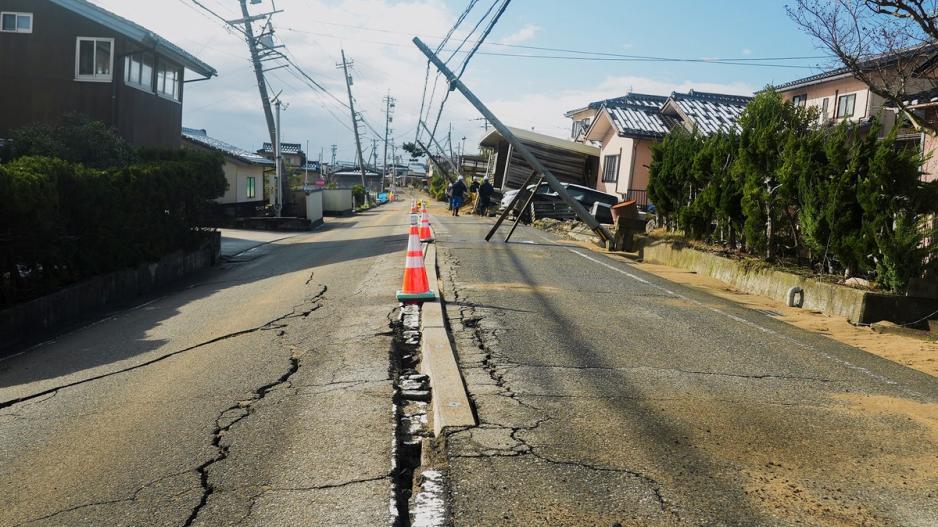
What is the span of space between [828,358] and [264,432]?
4.96 meters

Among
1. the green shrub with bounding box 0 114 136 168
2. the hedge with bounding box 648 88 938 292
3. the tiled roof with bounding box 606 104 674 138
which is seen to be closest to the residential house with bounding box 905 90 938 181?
the hedge with bounding box 648 88 938 292

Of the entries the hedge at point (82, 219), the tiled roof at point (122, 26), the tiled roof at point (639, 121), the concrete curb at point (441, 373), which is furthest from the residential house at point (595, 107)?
the concrete curb at point (441, 373)

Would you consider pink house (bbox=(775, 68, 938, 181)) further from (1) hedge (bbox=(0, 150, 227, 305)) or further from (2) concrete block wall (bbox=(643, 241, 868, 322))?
(1) hedge (bbox=(0, 150, 227, 305))

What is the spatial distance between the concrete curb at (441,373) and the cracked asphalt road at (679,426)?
11cm

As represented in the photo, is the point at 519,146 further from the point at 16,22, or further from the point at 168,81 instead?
the point at 16,22

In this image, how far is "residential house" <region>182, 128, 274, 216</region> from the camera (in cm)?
3003

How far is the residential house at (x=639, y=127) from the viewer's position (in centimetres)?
3250

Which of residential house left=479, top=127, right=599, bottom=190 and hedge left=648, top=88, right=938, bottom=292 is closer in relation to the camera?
hedge left=648, top=88, right=938, bottom=292

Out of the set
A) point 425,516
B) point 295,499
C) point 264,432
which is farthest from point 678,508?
point 264,432

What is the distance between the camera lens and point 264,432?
15.1 ft

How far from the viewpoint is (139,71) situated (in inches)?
874

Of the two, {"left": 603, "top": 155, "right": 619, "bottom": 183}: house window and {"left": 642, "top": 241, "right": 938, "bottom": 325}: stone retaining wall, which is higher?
{"left": 603, "top": 155, "right": 619, "bottom": 183}: house window

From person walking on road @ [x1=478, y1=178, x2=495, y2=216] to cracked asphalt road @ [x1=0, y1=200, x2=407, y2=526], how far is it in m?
23.5

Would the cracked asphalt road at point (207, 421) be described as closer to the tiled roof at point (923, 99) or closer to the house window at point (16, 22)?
the tiled roof at point (923, 99)
